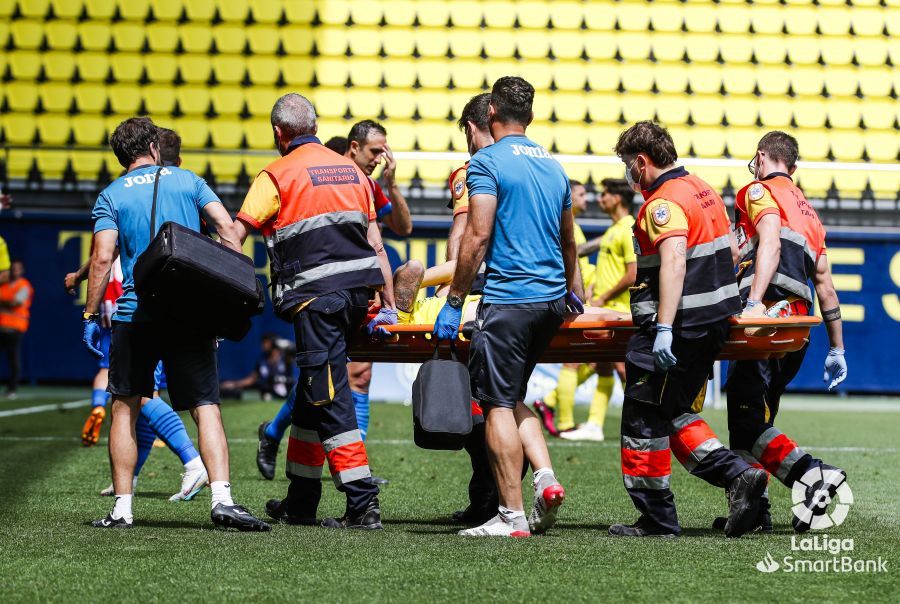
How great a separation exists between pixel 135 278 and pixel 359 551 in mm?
1517

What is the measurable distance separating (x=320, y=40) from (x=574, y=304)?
1323cm

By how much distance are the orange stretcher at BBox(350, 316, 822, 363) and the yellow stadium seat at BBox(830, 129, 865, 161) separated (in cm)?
1248

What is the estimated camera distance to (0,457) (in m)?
8.80

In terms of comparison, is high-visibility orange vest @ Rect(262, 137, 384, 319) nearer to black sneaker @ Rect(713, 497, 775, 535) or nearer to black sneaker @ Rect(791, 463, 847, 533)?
black sneaker @ Rect(713, 497, 775, 535)

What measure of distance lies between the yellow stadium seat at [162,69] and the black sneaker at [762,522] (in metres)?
13.6

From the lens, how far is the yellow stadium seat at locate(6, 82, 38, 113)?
17656 millimetres

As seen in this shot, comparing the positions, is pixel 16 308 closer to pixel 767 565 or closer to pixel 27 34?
pixel 27 34

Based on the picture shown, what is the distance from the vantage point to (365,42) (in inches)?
721

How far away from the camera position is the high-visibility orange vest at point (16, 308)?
15.5 metres

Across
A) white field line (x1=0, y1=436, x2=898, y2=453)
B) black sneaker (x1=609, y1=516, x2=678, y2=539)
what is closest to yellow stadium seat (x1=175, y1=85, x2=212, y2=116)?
white field line (x1=0, y1=436, x2=898, y2=453)

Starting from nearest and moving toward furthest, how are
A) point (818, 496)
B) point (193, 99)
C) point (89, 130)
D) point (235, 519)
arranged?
point (235, 519) < point (818, 496) < point (89, 130) < point (193, 99)

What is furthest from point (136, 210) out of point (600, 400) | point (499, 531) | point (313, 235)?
point (600, 400)

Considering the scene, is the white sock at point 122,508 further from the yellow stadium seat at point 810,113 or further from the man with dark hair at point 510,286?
the yellow stadium seat at point 810,113

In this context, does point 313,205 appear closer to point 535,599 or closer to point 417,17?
point 535,599
